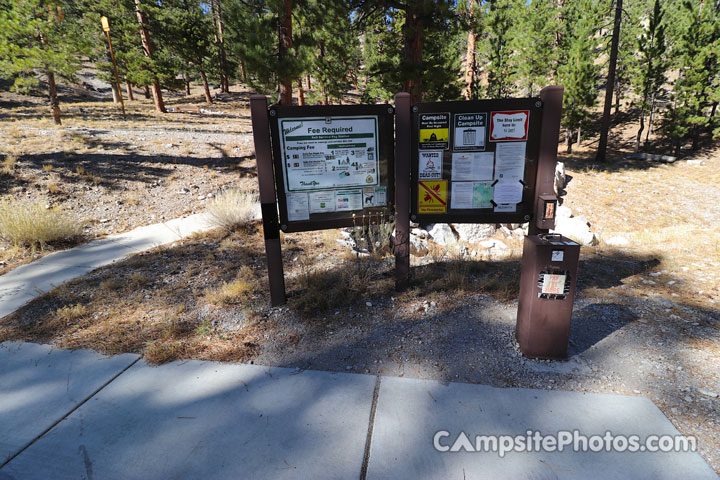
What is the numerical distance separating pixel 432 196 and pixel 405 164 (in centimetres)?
42

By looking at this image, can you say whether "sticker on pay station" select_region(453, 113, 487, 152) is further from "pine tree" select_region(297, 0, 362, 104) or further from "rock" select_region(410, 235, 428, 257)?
"pine tree" select_region(297, 0, 362, 104)

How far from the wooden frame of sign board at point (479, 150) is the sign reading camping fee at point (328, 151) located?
1.51ft

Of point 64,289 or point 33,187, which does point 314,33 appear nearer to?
point 33,187

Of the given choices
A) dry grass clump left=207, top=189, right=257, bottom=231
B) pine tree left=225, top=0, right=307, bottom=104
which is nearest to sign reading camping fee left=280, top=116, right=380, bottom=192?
dry grass clump left=207, top=189, right=257, bottom=231

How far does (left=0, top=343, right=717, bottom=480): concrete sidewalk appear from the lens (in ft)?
6.63

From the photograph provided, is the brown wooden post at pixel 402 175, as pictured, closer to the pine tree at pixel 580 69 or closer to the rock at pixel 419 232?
the rock at pixel 419 232

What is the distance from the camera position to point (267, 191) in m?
3.59

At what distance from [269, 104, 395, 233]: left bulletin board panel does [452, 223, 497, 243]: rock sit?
5.74 metres

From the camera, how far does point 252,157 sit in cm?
1285

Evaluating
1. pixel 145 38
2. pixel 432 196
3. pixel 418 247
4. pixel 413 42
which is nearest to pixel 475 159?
pixel 432 196

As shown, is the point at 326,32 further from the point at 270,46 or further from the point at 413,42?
the point at 413,42

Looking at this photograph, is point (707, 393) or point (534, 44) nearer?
point (707, 393)

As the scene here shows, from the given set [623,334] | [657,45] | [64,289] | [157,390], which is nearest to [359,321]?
[157,390]

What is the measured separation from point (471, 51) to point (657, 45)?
10663 millimetres
